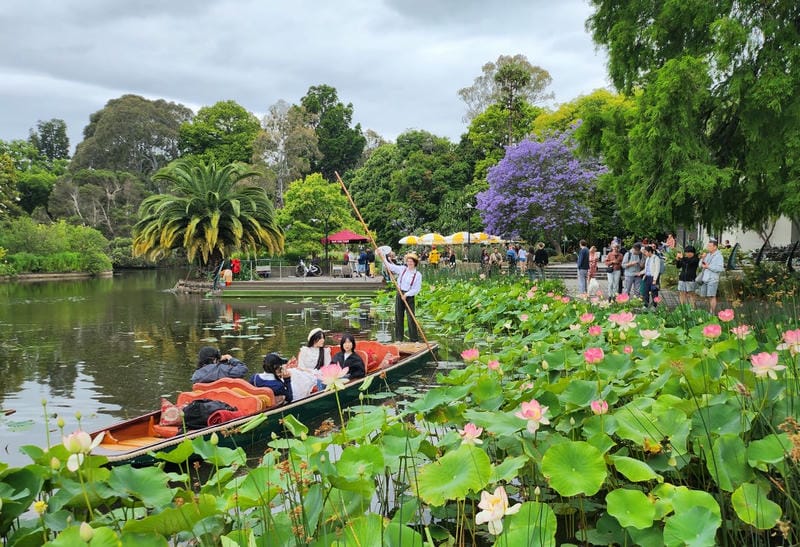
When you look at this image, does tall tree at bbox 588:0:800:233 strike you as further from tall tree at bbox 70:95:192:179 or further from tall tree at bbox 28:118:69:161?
tall tree at bbox 28:118:69:161

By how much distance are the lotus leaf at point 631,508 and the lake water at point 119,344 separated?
8.07 ft

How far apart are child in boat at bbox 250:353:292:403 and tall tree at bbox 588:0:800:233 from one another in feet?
25.6

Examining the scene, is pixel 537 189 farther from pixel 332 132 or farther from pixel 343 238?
pixel 332 132

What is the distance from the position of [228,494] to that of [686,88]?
35.1 feet

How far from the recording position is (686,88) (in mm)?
10602

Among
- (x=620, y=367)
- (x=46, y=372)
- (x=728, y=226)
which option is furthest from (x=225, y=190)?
(x=620, y=367)

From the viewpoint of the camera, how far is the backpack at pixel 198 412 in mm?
5266

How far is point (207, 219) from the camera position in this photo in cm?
2555

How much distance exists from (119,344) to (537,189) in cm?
1931

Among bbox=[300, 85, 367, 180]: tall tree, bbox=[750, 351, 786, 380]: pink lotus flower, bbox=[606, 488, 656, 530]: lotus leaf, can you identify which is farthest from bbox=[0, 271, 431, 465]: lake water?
bbox=[300, 85, 367, 180]: tall tree

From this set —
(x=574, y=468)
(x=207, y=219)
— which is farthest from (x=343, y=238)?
(x=574, y=468)

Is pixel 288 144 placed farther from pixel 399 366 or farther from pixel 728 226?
pixel 399 366

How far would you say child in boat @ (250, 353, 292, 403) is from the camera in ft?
20.6

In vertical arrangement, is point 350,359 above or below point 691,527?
below
